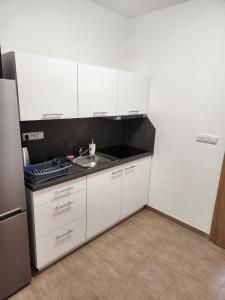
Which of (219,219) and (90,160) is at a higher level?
(90,160)

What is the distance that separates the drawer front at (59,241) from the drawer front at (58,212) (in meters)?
0.06

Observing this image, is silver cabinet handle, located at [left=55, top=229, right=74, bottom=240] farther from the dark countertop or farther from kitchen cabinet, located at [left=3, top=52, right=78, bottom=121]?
kitchen cabinet, located at [left=3, top=52, right=78, bottom=121]

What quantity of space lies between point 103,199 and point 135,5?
2.16 metres

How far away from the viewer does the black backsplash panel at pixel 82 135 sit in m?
2.05

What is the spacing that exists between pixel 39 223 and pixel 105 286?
30.4 inches

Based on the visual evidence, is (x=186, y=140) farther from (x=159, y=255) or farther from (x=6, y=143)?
(x=6, y=143)

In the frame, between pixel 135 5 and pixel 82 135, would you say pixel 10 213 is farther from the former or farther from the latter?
pixel 135 5

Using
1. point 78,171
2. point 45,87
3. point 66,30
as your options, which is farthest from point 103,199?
point 66,30

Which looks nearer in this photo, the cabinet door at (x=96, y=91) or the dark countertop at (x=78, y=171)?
the dark countertop at (x=78, y=171)

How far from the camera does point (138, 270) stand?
6.20ft

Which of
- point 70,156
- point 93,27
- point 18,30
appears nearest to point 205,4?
point 93,27

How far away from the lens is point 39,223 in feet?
5.42

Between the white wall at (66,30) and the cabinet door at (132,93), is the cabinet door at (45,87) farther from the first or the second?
the cabinet door at (132,93)

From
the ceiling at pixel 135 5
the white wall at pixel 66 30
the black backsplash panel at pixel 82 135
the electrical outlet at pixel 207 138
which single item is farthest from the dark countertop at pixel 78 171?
the ceiling at pixel 135 5
